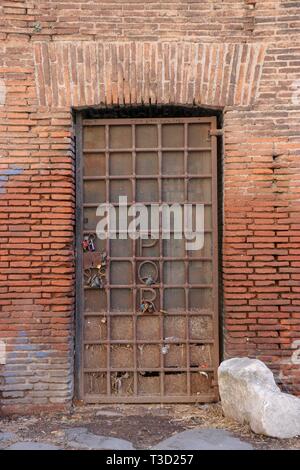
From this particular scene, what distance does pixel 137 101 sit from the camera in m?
4.97

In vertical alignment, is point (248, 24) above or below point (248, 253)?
above

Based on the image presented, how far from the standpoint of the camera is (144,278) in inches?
203

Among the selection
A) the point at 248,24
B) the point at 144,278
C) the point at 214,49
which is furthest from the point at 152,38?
the point at 144,278

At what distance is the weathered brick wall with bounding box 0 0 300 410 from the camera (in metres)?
4.89

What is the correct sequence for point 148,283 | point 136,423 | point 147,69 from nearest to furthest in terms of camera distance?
point 136,423 → point 147,69 → point 148,283

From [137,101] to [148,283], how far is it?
1.81 metres

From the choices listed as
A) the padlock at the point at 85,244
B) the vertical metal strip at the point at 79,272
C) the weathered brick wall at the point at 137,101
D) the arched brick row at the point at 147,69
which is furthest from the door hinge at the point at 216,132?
the padlock at the point at 85,244

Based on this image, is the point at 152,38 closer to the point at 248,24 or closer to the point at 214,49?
the point at 214,49

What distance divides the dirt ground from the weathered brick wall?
230 millimetres

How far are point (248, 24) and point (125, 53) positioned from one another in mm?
1241

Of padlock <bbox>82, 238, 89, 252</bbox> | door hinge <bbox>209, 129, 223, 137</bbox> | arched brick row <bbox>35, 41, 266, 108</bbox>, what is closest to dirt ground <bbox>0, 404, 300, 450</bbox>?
padlock <bbox>82, 238, 89, 252</bbox>

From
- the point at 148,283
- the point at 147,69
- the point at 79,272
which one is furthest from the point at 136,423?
the point at 147,69

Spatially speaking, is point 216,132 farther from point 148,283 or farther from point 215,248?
point 148,283

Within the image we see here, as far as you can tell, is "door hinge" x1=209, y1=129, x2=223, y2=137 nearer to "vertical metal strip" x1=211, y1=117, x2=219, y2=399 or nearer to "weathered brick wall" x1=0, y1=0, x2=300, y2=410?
"vertical metal strip" x1=211, y1=117, x2=219, y2=399
